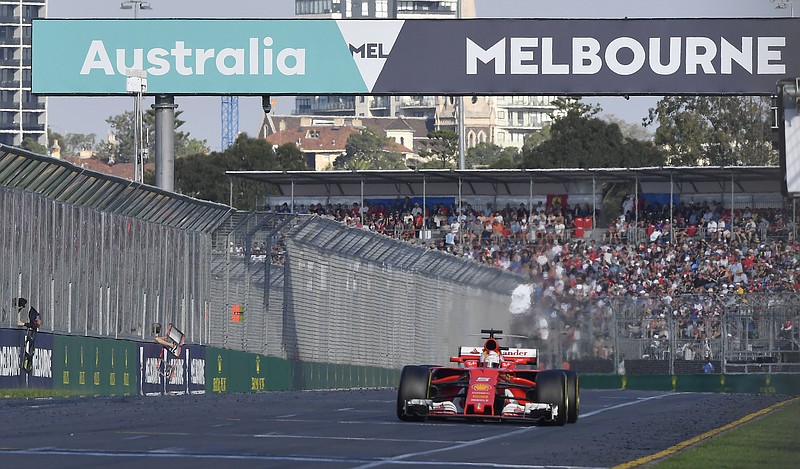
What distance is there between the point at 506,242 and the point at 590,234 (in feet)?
10.5

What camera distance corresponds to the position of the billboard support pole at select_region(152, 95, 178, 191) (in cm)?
4078

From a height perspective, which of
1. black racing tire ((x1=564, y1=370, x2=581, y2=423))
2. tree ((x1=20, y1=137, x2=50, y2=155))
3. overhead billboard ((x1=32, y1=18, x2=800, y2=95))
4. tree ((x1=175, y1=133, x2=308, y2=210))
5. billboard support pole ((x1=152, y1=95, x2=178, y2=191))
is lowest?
black racing tire ((x1=564, y1=370, x2=581, y2=423))

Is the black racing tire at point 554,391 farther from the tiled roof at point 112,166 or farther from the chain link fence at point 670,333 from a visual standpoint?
the tiled roof at point 112,166

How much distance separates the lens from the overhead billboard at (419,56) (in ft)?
133

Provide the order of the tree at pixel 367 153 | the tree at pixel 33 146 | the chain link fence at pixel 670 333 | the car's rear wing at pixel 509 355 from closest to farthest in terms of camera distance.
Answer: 1. the car's rear wing at pixel 509 355
2. the chain link fence at pixel 670 333
3. the tree at pixel 33 146
4. the tree at pixel 367 153

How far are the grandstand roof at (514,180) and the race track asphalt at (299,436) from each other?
98.7 feet

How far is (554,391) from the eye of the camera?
2030 centimetres

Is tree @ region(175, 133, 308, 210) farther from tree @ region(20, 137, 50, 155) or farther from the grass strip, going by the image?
the grass strip

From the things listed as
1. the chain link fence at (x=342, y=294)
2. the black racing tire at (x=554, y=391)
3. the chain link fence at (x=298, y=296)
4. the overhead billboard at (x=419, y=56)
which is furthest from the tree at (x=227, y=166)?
the black racing tire at (x=554, y=391)

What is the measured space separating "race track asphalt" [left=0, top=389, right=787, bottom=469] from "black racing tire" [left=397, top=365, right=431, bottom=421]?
322 millimetres

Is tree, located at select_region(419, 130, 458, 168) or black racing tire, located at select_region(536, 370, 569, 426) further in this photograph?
tree, located at select_region(419, 130, 458, 168)

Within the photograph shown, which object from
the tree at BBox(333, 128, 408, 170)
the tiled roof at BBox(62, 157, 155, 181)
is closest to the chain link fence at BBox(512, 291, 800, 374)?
the tiled roof at BBox(62, 157, 155, 181)

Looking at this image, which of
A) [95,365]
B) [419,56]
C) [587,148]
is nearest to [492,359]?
[95,365]

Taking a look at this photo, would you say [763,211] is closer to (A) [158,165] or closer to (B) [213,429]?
(A) [158,165]
